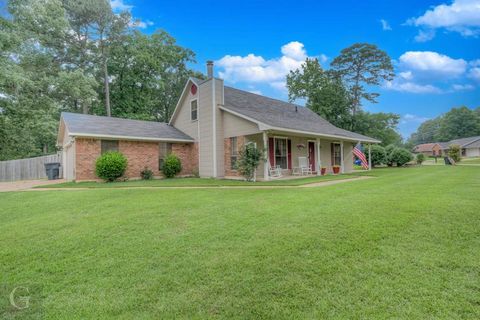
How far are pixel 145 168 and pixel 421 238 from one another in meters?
13.2

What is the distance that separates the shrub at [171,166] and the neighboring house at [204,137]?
0.63m

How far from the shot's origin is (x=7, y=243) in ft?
13.6

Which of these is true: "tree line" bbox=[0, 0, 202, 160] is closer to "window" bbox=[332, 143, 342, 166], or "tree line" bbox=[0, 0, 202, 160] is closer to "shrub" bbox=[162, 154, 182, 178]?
"shrub" bbox=[162, 154, 182, 178]

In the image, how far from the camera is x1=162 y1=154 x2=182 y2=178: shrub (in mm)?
14594

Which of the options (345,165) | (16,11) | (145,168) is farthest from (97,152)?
(345,165)

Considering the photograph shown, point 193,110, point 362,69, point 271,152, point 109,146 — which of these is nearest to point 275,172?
point 271,152

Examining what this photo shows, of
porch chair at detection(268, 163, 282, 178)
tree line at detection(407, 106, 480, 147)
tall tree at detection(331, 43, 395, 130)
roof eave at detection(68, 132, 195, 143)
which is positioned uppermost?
tall tree at detection(331, 43, 395, 130)

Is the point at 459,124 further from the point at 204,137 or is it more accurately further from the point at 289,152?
the point at 204,137

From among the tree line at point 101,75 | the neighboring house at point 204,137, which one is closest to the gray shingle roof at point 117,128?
the neighboring house at point 204,137

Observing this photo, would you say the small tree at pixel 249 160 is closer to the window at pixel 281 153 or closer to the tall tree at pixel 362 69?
the window at pixel 281 153

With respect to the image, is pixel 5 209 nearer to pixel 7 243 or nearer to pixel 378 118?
pixel 7 243

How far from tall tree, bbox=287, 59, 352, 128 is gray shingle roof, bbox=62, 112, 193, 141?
67.5 feet

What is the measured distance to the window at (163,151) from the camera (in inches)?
595
